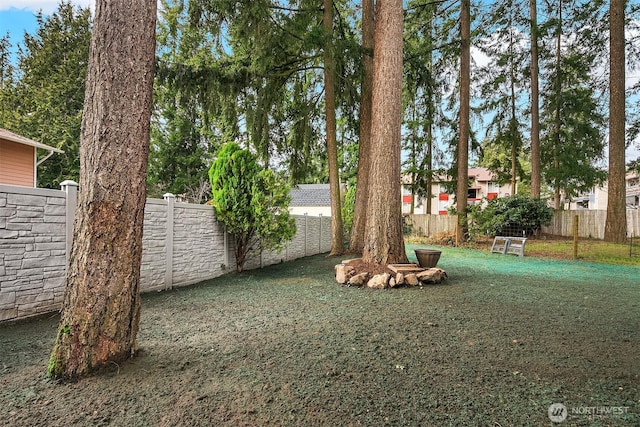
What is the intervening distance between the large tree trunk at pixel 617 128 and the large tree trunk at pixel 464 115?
388cm

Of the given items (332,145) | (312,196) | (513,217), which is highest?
(332,145)

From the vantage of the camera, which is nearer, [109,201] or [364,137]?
[109,201]

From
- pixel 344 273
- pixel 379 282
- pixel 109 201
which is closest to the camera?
pixel 109 201

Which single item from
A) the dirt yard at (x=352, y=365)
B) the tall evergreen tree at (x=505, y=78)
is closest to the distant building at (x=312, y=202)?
the tall evergreen tree at (x=505, y=78)

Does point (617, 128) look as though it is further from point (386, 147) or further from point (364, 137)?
point (386, 147)

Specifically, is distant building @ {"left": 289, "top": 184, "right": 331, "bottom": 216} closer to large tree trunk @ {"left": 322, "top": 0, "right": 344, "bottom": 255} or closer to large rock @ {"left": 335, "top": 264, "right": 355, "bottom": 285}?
large tree trunk @ {"left": 322, "top": 0, "right": 344, "bottom": 255}

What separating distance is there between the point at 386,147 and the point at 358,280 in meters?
2.37

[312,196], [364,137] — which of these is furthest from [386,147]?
[312,196]

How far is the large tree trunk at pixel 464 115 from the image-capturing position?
35.7ft

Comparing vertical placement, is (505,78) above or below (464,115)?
above

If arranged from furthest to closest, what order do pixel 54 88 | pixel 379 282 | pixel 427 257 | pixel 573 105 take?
pixel 54 88 < pixel 573 105 < pixel 427 257 < pixel 379 282

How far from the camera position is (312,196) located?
2327 cm

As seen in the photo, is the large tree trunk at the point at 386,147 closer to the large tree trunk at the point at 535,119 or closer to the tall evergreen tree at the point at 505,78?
the tall evergreen tree at the point at 505,78

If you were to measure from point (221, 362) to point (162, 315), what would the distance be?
1.57 m
